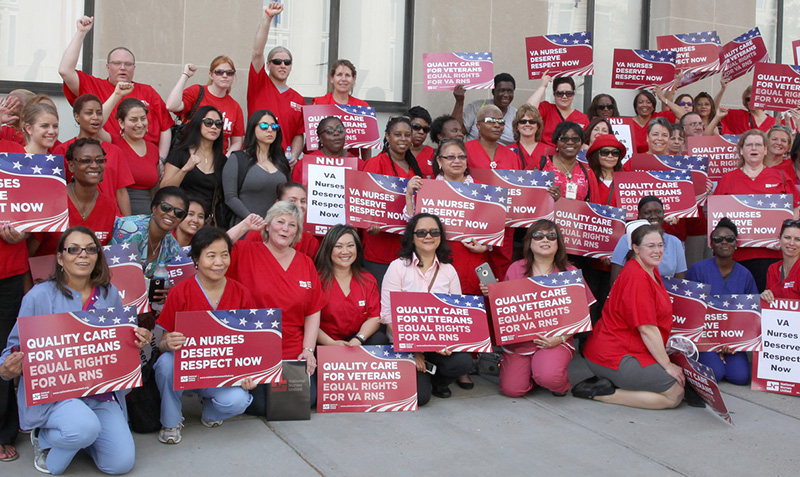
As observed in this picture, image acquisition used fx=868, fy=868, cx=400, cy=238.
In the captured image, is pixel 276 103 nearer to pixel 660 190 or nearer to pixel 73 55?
pixel 73 55

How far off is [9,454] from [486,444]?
3023 millimetres

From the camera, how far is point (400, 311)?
6.55 meters

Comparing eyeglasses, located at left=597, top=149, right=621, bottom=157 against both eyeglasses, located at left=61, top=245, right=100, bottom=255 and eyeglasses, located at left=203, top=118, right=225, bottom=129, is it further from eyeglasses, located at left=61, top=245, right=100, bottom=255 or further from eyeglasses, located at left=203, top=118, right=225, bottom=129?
eyeglasses, located at left=61, top=245, right=100, bottom=255

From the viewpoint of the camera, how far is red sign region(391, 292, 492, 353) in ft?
21.5

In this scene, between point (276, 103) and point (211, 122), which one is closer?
point (211, 122)

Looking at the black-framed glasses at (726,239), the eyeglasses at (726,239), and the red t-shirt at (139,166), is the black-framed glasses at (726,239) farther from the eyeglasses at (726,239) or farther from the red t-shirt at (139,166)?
the red t-shirt at (139,166)

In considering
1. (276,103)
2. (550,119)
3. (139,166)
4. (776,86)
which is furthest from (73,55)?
(776,86)

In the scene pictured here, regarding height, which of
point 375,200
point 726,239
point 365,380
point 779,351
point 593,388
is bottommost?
point 593,388

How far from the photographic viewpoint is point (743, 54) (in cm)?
1126

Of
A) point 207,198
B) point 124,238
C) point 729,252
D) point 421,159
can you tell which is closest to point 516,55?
point 421,159

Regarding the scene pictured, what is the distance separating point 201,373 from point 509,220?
10.9 feet

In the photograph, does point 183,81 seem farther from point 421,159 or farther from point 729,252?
point 729,252

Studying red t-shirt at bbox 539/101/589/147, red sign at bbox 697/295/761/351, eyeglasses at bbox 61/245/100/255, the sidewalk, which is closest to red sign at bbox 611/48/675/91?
red t-shirt at bbox 539/101/589/147

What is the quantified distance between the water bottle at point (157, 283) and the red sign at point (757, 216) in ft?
17.0
